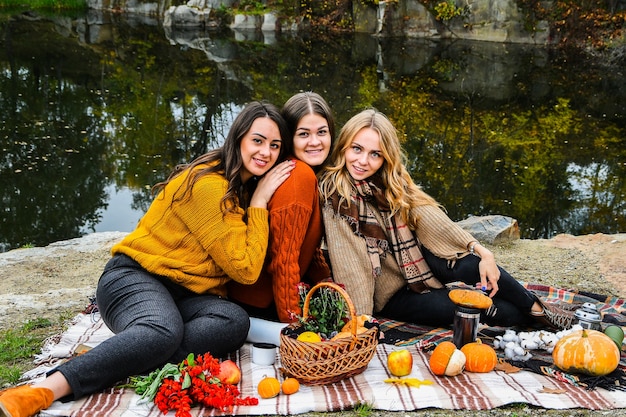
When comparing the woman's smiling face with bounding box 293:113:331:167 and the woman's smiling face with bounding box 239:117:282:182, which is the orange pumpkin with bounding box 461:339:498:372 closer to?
the woman's smiling face with bounding box 293:113:331:167

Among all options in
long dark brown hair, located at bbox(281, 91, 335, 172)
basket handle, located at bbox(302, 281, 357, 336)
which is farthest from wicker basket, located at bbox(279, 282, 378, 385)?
long dark brown hair, located at bbox(281, 91, 335, 172)

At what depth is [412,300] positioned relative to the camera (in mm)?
4559

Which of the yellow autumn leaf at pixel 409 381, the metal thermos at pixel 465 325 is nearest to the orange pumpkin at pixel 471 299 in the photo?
the metal thermos at pixel 465 325

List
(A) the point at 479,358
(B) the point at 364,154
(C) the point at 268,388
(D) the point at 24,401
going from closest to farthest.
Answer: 1. (D) the point at 24,401
2. (C) the point at 268,388
3. (A) the point at 479,358
4. (B) the point at 364,154

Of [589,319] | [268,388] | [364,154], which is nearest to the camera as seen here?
[268,388]

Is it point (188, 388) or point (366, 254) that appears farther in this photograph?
point (366, 254)

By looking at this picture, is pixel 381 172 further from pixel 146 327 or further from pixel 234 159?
pixel 146 327

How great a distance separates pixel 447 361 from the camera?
370 centimetres

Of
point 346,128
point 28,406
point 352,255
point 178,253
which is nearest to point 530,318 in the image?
point 352,255

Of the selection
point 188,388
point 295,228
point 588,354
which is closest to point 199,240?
point 295,228

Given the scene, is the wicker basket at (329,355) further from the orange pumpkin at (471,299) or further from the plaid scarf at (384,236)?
the plaid scarf at (384,236)

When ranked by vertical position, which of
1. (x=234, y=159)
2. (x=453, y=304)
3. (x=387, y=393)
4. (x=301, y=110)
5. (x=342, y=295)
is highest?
(x=301, y=110)

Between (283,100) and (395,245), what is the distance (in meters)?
12.4

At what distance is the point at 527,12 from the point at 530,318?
23.6 m
